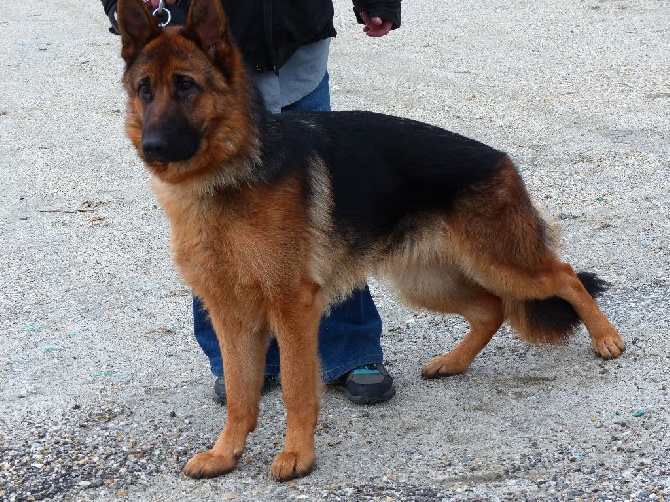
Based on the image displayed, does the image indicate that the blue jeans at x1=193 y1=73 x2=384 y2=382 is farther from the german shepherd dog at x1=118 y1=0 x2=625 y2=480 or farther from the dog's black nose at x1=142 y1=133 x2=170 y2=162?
the dog's black nose at x1=142 y1=133 x2=170 y2=162

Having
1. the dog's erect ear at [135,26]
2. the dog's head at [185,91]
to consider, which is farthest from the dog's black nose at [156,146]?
the dog's erect ear at [135,26]

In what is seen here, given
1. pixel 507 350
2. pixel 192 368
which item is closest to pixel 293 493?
pixel 192 368

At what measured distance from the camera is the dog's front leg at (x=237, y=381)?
13.3 feet

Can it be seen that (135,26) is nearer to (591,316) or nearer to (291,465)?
(291,465)

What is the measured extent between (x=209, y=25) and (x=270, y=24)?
0.56m

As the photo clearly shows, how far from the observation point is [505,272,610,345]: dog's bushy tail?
4883 millimetres

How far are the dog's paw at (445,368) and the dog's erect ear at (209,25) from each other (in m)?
2.17

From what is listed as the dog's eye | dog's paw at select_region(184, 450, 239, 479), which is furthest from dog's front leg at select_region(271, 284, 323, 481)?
the dog's eye

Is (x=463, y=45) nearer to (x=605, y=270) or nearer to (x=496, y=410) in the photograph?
(x=605, y=270)

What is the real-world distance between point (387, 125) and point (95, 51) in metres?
9.85

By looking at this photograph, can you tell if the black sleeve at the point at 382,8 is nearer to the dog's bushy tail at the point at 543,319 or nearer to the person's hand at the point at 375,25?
the person's hand at the point at 375,25

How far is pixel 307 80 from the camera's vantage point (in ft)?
15.2

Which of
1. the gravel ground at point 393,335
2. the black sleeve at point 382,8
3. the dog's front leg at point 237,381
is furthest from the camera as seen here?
the black sleeve at point 382,8

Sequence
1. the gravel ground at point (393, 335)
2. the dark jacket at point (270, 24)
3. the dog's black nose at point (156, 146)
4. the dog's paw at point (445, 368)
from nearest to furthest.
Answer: the dog's black nose at point (156, 146) < the gravel ground at point (393, 335) < the dark jacket at point (270, 24) < the dog's paw at point (445, 368)
